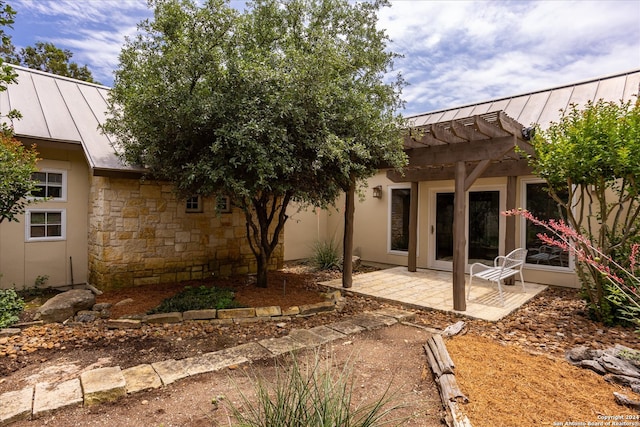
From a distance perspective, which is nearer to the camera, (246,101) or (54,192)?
(246,101)

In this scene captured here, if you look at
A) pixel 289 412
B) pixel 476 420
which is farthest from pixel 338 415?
pixel 476 420

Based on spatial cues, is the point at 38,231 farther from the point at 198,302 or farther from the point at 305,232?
the point at 305,232

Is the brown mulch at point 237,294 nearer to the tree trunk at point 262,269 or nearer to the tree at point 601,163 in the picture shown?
the tree trunk at point 262,269

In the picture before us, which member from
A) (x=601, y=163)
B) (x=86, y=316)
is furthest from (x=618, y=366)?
(x=86, y=316)

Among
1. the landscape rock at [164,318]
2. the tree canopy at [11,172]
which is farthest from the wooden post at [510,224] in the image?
the tree canopy at [11,172]

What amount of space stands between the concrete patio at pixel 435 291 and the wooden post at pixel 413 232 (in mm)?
241

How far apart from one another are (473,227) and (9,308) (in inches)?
322

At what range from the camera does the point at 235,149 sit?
4031 mm

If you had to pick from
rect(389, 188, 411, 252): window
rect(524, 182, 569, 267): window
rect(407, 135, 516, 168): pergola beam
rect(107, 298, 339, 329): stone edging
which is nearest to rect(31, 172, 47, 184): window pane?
rect(107, 298, 339, 329): stone edging

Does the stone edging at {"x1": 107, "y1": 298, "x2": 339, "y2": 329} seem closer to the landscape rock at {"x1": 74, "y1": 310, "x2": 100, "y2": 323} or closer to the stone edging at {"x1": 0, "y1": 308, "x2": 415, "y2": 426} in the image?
the landscape rock at {"x1": 74, "y1": 310, "x2": 100, "y2": 323}

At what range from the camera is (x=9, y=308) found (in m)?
4.25

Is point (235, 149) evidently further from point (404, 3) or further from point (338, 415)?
point (404, 3)

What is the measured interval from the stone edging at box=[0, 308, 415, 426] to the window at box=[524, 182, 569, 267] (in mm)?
4835

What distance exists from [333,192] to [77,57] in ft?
54.4
